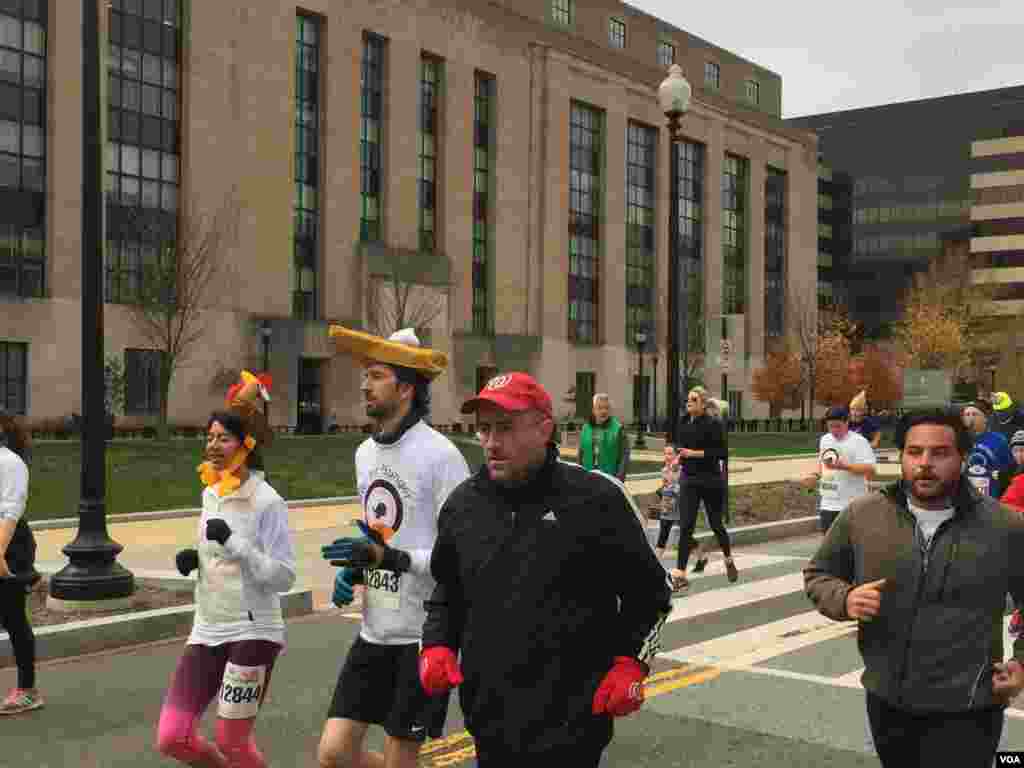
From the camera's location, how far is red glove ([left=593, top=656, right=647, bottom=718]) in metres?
3.24

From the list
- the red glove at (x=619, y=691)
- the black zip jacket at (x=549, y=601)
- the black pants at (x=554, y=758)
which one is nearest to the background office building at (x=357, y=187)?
the black zip jacket at (x=549, y=601)

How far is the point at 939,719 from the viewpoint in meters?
3.61

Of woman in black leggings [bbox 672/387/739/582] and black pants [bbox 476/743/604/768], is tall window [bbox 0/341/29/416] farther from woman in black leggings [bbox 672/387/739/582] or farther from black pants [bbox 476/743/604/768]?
black pants [bbox 476/743/604/768]

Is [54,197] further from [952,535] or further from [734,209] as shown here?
[734,209]

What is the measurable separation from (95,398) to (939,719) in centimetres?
856

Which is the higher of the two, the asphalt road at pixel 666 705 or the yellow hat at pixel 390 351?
the yellow hat at pixel 390 351

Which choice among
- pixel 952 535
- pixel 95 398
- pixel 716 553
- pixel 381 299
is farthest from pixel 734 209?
pixel 952 535

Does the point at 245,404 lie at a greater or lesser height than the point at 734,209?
lesser

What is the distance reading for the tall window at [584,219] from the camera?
6525 centimetres

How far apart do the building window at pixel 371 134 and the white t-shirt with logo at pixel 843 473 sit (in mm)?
43004

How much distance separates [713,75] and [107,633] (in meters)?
80.2

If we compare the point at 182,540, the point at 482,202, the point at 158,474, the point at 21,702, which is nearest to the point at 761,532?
the point at 182,540

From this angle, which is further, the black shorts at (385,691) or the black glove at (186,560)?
the black glove at (186,560)

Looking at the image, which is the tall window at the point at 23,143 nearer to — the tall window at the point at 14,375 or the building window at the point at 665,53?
the tall window at the point at 14,375
